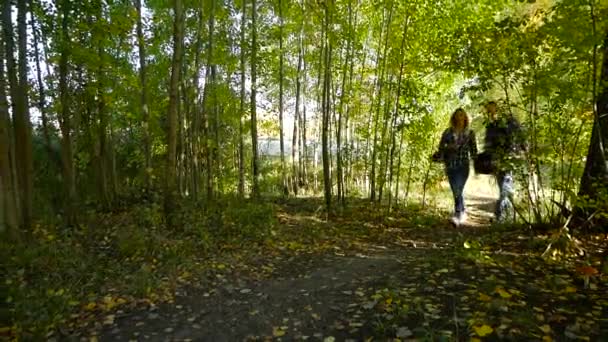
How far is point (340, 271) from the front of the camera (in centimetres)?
437

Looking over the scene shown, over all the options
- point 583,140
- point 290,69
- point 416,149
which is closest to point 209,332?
point 583,140

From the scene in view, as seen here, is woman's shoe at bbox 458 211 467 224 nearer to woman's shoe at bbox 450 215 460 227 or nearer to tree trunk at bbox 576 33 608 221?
woman's shoe at bbox 450 215 460 227

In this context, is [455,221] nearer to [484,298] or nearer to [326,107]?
[326,107]

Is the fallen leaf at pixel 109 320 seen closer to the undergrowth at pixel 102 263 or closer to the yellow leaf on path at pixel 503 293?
the undergrowth at pixel 102 263

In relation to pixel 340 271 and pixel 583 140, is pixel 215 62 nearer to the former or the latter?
pixel 340 271

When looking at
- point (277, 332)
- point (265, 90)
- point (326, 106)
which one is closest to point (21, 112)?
point (326, 106)

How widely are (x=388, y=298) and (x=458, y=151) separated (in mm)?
3977

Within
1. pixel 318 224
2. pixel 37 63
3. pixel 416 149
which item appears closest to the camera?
pixel 318 224

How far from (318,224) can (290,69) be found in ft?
28.7

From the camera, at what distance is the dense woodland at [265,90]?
4.42 meters

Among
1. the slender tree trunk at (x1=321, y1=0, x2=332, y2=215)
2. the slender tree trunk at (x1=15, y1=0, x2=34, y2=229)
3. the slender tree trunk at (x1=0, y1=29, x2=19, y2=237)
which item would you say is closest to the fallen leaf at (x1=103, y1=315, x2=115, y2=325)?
the slender tree trunk at (x1=0, y1=29, x2=19, y2=237)

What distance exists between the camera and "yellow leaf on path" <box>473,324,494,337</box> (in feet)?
8.39

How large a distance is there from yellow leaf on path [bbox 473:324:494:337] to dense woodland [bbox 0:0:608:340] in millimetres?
1909

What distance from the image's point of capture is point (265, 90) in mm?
15242
